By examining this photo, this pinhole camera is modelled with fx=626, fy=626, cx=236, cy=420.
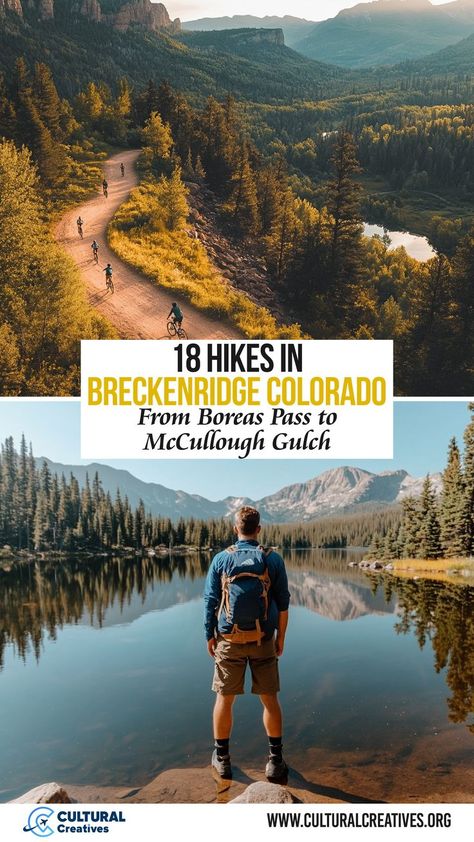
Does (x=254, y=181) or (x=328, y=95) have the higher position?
(x=328, y=95)

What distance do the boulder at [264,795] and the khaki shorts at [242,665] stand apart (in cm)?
76

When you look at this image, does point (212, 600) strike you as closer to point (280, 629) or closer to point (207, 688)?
point (280, 629)

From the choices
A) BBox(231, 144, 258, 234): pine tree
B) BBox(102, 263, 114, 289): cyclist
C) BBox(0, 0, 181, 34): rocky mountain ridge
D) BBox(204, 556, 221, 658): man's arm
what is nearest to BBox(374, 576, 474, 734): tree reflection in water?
BBox(204, 556, 221, 658): man's arm

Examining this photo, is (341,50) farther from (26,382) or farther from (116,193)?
(26,382)

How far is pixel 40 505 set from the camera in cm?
1267

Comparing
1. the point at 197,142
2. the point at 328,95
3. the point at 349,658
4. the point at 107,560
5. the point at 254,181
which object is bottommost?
the point at 107,560

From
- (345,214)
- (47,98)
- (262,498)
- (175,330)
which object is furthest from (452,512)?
(47,98)

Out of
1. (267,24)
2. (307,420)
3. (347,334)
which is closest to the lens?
(307,420)

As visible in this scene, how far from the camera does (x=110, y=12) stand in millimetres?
13102

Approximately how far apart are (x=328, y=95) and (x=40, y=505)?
34.2 ft

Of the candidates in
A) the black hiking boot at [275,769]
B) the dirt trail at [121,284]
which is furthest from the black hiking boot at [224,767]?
the dirt trail at [121,284]

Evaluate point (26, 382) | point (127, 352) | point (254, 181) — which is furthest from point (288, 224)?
point (26, 382)

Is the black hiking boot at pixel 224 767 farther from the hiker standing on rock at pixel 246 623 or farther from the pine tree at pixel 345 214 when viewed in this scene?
the pine tree at pixel 345 214

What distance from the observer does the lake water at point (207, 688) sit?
5.63 metres
